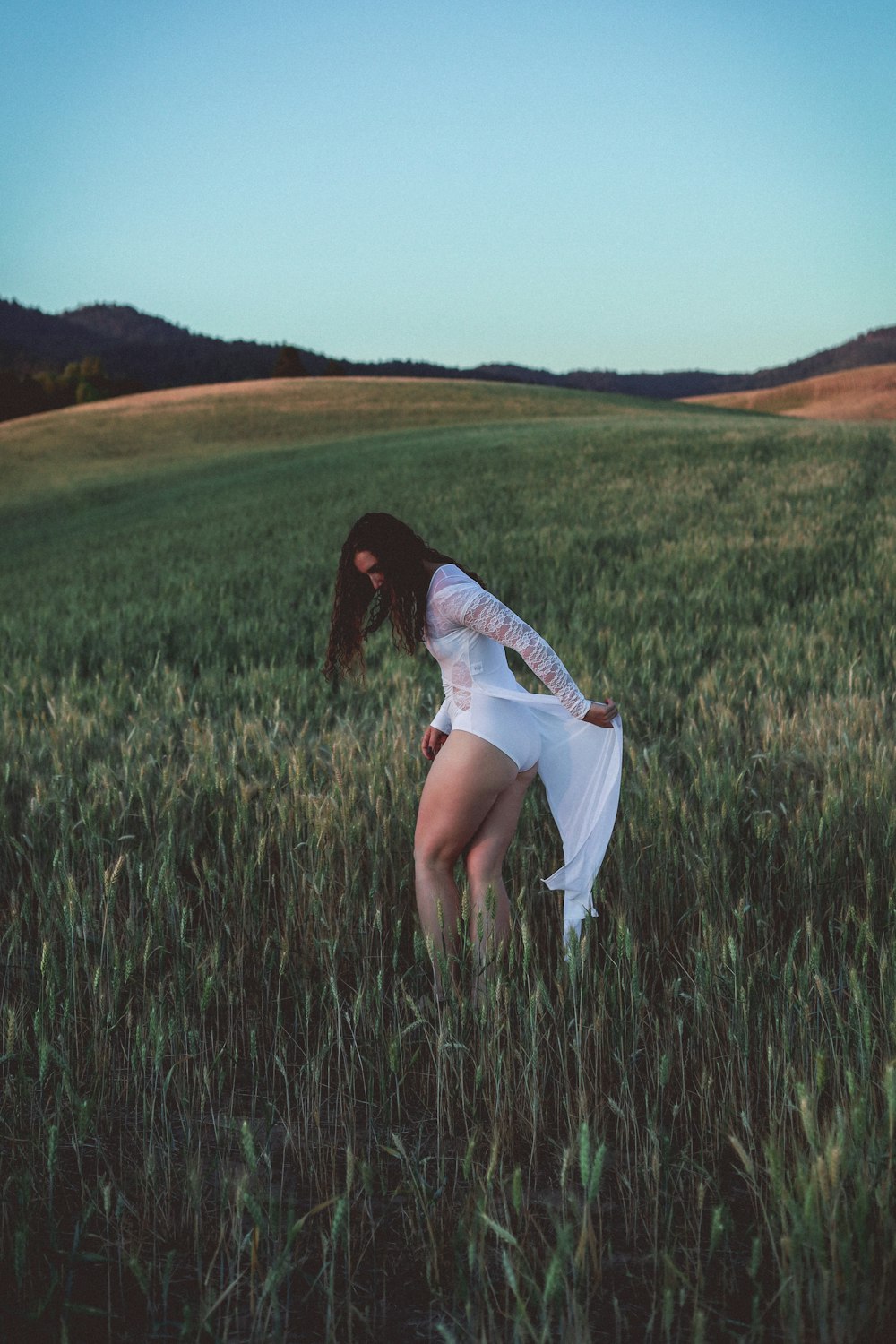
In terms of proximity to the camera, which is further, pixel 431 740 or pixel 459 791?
pixel 431 740

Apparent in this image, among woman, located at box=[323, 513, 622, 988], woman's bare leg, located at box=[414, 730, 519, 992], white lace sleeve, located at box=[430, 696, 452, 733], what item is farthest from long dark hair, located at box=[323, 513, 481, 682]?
woman's bare leg, located at box=[414, 730, 519, 992]

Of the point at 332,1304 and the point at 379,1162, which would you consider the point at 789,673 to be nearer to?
the point at 379,1162

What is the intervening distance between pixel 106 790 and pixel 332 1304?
2754 millimetres

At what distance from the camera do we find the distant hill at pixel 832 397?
104625mm

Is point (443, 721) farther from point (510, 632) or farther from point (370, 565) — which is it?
point (370, 565)

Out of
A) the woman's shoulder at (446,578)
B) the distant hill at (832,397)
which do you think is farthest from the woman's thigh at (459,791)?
the distant hill at (832,397)

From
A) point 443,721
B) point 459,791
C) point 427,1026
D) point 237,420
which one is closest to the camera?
point 427,1026

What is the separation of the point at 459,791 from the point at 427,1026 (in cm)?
68

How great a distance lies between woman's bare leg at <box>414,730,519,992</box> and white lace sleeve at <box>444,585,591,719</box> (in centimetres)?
27

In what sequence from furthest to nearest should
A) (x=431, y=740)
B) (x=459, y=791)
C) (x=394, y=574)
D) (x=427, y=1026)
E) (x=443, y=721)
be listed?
(x=431, y=740)
(x=443, y=721)
(x=394, y=574)
(x=459, y=791)
(x=427, y=1026)

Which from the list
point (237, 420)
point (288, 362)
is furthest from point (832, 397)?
point (237, 420)

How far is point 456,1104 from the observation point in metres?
2.33

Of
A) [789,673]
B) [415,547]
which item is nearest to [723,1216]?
[415,547]

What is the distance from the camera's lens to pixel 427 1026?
2.45m
